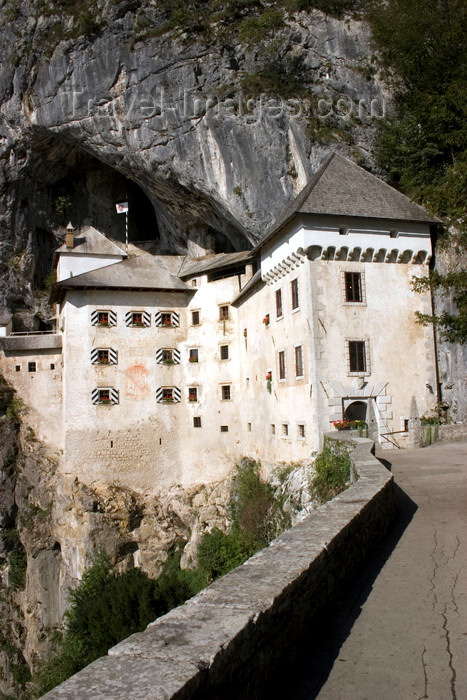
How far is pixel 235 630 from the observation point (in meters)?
4.08

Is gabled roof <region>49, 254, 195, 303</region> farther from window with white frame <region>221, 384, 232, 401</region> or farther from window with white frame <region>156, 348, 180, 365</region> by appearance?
window with white frame <region>221, 384, 232, 401</region>

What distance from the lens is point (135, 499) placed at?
3312 centimetres

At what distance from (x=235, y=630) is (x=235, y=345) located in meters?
29.7

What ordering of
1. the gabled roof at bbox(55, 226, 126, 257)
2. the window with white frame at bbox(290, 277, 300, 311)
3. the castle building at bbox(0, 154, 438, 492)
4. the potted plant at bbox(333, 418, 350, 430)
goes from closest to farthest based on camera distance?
the potted plant at bbox(333, 418, 350, 430) < the castle building at bbox(0, 154, 438, 492) < the window with white frame at bbox(290, 277, 300, 311) < the gabled roof at bbox(55, 226, 126, 257)

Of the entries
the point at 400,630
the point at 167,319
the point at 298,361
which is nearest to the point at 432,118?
the point at 298,361

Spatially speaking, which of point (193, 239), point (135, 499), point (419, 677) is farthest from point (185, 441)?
point (419, 677)

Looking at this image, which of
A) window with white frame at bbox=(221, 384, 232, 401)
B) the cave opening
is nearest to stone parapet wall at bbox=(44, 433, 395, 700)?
window with white frame at bbox=(221, 384, 232, 401)

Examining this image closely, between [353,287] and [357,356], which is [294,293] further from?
[357,356]

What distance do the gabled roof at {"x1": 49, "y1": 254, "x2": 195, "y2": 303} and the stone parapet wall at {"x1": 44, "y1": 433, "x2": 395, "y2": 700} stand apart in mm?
27688

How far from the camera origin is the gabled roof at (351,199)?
24.4 meters

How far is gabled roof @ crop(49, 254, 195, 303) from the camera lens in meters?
33.2

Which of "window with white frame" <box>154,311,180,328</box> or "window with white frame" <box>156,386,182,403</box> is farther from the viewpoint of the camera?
"window with white frame" <box>154,311,180,328</box>

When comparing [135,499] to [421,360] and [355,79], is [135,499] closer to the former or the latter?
[421,360]

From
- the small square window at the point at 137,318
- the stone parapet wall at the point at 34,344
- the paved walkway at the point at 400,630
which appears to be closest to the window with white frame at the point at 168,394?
the small square window at the point at 137,318
